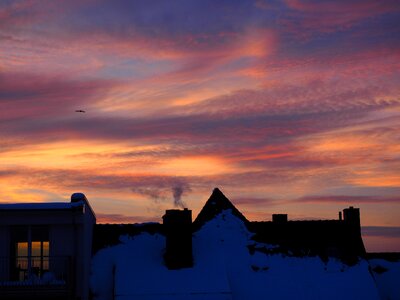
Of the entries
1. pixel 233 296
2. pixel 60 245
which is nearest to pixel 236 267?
pixel 233 296

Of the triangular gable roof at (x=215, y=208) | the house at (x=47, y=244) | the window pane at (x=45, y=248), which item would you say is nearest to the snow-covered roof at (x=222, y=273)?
the triangular gable roof at (x=215, y=208)

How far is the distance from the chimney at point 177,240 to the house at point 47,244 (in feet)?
16.2

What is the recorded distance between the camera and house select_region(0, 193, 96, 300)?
4041cm

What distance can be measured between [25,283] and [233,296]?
11.9m

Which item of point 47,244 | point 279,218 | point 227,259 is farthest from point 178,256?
point 279,218

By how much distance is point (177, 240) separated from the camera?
43.7 meters

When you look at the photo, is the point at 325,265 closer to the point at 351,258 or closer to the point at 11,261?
the point at 351,258

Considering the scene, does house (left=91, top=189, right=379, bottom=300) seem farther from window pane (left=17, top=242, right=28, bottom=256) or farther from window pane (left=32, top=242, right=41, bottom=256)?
window pane (left=17, top=242, right=28, bottom=256)

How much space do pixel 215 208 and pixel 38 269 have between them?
13.4 m

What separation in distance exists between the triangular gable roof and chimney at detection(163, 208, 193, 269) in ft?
15.2

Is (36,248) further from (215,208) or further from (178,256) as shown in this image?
(215,208)

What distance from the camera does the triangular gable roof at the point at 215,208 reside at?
49.0m

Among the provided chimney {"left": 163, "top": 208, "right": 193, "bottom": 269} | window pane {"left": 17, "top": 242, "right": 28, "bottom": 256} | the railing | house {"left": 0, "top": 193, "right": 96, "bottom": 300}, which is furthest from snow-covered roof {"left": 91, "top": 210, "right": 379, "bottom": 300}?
window pane {"left": 17, "top": 242, "right": 28, "bottom": 256}

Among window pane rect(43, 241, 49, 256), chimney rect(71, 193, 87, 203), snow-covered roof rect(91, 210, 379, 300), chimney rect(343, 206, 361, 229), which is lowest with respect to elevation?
snow-covered roof rect(91, 210, 379, 300)
